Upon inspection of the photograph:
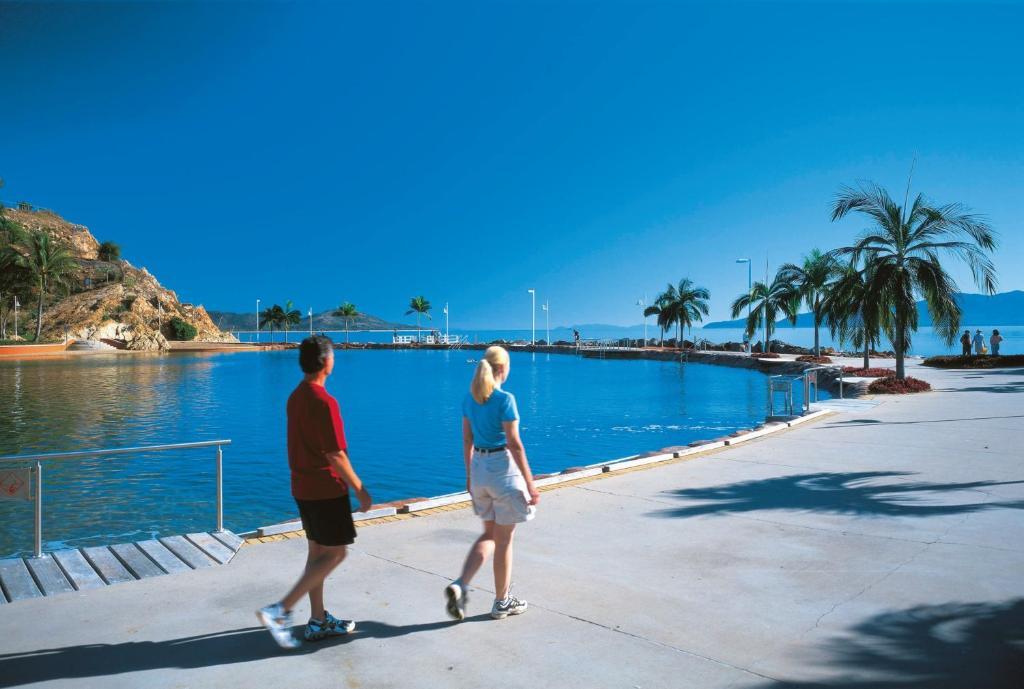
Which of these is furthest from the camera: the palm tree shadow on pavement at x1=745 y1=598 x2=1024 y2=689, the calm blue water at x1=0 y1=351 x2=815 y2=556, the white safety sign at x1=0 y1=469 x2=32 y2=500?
the calm blue water at x1=0 y1=351 x2=815 y2=556

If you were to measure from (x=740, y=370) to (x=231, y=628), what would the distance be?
42.9m

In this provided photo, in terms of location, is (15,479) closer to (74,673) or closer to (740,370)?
(74,673)

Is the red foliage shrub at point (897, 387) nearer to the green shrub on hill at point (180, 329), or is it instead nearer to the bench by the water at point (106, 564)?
the bench by the water at point (106, 564)

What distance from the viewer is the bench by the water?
4.89m

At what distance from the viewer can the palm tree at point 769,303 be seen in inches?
1785

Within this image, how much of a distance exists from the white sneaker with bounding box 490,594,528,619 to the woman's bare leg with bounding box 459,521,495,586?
0.85 feet

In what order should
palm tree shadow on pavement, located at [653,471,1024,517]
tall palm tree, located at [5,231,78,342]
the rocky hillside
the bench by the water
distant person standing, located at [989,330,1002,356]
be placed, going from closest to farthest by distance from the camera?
the bench by the water → palm tree shadow on pavement, located at [653,471,1024,517] → distant person standing, located at [989,330,1002,356] → tall palm tree, located at [5,231,78,342] → the rocky hillside

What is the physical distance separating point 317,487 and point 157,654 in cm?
127

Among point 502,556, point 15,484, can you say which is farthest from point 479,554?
point 15,484

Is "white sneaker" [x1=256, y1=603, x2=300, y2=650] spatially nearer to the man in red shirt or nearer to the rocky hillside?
the man in red shirt

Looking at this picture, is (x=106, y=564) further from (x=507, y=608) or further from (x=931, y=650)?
(x=931, y=650)

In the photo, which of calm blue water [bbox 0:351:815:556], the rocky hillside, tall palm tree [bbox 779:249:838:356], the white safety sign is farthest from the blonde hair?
the rocky hillside

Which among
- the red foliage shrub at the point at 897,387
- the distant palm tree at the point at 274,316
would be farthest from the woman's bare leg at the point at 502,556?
the distant palm tree at the point at 274,316

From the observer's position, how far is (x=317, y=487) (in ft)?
12.7
